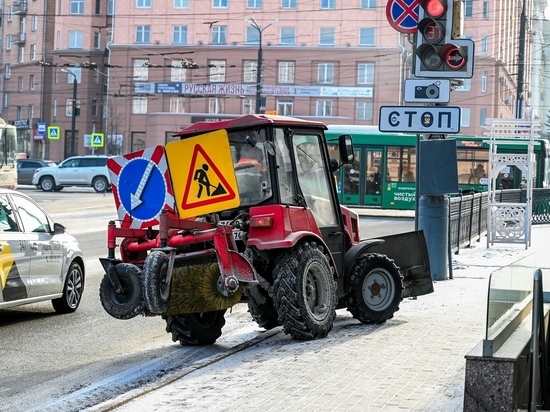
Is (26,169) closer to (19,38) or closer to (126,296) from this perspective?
(19,38)

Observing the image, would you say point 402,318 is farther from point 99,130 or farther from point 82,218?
point 99,130

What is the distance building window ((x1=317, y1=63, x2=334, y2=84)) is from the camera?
249ft

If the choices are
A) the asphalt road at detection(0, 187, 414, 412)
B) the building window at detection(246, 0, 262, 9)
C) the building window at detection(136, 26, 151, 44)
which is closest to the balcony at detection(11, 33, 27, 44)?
the building window at detection(136, 26, 151, 44)

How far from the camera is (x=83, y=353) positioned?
402 inches

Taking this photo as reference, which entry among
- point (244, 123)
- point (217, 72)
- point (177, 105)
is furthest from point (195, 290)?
point (177, 105)

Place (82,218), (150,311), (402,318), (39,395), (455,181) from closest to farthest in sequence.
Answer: (39,395), (150,311), (402,318), (455,181), (82,218)

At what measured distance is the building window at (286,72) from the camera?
3000 inches

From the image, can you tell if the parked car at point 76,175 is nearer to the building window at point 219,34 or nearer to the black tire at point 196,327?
the building window at point 219,34

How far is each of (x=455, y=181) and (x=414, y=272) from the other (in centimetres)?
333

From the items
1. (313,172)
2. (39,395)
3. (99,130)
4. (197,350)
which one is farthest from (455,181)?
(99,130)

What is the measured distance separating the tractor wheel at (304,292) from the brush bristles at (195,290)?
57cm

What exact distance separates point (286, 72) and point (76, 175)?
2653 cm

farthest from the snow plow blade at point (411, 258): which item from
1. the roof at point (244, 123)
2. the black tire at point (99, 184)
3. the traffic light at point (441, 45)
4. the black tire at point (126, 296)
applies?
the black tire at point (99, 184)

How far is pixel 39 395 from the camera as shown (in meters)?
8.25
